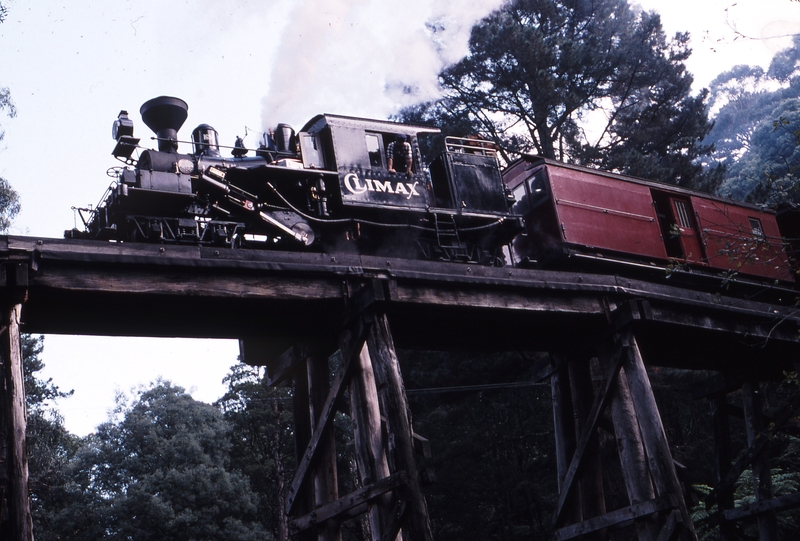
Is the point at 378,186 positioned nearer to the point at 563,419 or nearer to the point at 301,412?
the point at 301,412

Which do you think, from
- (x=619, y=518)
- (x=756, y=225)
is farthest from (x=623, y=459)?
(x=756, y=225)

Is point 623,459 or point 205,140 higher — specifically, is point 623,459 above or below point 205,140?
below

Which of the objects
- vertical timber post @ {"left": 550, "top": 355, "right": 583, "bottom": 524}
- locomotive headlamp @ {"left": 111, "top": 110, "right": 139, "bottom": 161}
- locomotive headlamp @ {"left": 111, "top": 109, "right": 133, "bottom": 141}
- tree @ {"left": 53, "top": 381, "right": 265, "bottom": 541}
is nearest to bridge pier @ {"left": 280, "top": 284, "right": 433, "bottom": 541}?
vertical timber post @ {"left": 550, "top": 355, "right": 583, "bottom": 524}

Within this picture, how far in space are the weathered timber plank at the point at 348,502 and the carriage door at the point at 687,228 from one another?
8499 millimetres

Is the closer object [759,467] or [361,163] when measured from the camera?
[361,163]

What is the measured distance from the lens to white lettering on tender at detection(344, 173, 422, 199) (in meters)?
10.4

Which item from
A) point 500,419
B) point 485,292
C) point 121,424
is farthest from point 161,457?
point 485,292

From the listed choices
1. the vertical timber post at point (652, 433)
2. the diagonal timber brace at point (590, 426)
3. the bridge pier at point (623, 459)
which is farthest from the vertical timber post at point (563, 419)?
the vertical timber post at point (652, 433)

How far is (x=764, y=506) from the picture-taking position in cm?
1088

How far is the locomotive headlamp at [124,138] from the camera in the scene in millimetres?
9328

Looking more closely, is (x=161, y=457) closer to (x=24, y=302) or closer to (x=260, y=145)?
(x=260, y=145)

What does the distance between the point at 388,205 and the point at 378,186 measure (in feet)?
1.01

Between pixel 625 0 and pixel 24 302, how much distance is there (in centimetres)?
2346

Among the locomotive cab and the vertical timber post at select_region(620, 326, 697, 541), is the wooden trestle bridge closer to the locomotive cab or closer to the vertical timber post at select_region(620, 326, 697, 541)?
the vertical timber post at select_region(620, 326, 697, 541)
